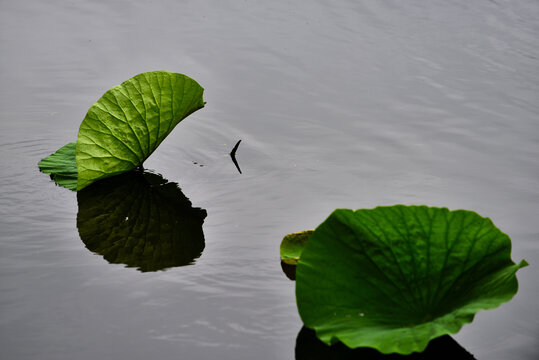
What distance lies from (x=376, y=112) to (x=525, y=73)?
1036 millimetres

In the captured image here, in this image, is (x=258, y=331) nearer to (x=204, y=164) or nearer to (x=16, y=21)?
(x=204, y=164)

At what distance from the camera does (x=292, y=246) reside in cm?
173

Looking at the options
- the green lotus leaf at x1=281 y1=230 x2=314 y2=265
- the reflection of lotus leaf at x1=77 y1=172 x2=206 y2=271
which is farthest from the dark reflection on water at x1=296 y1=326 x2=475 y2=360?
the reflection of lotus leaf at x1=77 y1=172 x2=206 y2=271

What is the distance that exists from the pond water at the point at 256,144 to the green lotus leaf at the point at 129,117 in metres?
0.14

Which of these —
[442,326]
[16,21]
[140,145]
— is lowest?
[16,21]

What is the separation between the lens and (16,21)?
352 cm

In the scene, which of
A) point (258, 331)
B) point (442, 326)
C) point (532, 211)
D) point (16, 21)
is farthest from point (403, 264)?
point (16, 21)

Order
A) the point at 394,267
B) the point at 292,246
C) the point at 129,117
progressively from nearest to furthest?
1. the point at 394,267
2. the point at 292,246
3. the point at 129,117

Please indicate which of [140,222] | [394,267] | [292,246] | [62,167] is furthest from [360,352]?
[62,167]

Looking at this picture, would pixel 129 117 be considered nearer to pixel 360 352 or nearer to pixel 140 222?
pixel 140 222

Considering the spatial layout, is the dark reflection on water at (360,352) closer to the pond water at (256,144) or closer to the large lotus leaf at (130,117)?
the pond water at (256,144)

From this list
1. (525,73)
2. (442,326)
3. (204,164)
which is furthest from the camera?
(525,73)

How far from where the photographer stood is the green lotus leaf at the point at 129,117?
2.04 m

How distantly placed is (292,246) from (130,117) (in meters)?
0.70
